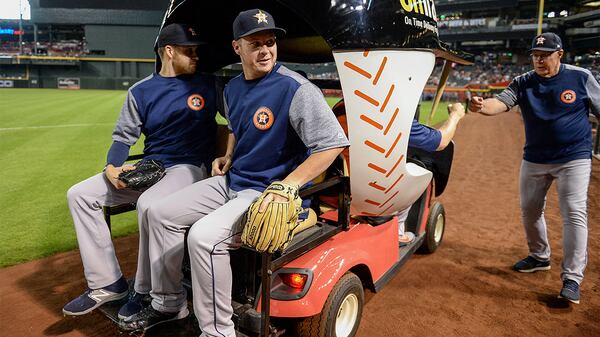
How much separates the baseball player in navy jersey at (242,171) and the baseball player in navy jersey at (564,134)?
80.0 inches

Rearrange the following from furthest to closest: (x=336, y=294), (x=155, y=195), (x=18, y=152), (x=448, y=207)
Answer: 1. (x=18, y=152)
2. (x=448, y=207)
3. (x=155, y=195)
4. (x=336, y=294)

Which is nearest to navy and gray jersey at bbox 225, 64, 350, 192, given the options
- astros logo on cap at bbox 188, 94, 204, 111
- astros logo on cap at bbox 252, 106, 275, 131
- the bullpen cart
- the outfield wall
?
astros logo on cap at bbox 252, 106, 275, 131

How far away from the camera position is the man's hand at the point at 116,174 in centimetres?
286

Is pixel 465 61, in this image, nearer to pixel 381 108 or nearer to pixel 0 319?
pixel 381 108

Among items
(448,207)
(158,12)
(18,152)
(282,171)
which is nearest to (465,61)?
(282,171)

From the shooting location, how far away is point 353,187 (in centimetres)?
270

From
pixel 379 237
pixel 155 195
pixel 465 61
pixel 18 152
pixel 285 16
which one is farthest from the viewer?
pixel 18 152

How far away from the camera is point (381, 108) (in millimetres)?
2525

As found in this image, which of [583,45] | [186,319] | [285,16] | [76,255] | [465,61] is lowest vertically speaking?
[76,255]

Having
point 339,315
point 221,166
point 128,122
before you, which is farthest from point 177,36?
point 339,315

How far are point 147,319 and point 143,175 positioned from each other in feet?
2.97

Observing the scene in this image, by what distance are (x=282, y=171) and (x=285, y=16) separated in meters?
1.73

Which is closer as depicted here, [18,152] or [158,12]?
A: [18,152]

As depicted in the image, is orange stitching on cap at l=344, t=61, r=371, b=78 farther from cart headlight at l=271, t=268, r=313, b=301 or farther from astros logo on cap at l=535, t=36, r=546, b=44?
astros logo on cap at l=535, t=36, r=546, b=44
